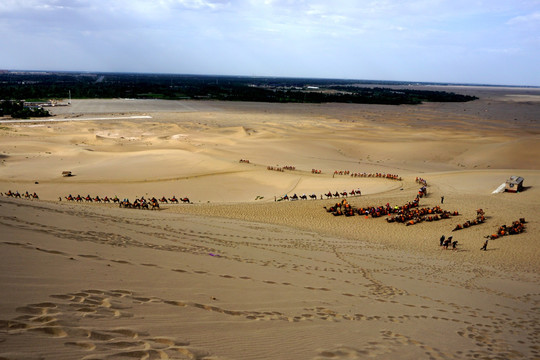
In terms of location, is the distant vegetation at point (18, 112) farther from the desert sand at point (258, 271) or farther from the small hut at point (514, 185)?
the small hut at point (514, 185)

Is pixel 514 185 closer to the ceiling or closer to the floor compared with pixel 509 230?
closer to the ceiling

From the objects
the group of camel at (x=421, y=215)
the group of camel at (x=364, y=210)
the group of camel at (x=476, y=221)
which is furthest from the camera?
the group of camel at (x=364, y=210)

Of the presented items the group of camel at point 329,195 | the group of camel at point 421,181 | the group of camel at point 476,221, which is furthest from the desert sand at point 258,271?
the group of camel at point 329,195

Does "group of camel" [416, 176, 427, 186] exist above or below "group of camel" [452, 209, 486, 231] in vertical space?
above

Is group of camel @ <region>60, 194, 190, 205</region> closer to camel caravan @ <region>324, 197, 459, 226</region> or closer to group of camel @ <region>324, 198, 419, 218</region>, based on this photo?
group of camel @ <region>324, 198, 419, 218</region>

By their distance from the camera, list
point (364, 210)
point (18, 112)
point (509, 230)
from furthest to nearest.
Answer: point (18, 112)
point (364, 210)
point (509, 230)

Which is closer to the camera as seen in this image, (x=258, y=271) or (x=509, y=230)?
(x=258, y=271)

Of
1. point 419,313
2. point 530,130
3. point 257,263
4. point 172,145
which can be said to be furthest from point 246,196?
point 530,130

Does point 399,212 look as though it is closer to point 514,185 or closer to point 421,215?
point 421,215

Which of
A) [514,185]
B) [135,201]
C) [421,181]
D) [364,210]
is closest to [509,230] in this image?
[364,210]

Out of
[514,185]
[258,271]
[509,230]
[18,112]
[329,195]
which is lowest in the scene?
[509,230]

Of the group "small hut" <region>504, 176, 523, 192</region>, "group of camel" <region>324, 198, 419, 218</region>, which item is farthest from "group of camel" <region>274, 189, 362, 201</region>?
"small hut" <region>504, 176, 523, 192</region>
